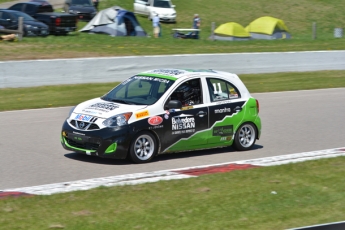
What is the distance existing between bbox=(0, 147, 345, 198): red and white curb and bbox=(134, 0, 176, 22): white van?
3153 cm

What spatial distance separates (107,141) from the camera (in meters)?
9.87

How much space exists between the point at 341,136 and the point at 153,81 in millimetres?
4902

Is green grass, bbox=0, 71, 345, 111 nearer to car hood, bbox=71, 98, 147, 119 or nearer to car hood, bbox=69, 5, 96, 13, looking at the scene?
car hood, bbox=71, 98, 147, 119

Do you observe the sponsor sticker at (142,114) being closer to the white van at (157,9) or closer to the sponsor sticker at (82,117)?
the sponsor sticker at (82,117)

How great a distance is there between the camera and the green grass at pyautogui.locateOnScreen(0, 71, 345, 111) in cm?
1741

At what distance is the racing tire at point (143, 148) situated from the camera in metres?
10.1

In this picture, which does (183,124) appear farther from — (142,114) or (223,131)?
(223,131)

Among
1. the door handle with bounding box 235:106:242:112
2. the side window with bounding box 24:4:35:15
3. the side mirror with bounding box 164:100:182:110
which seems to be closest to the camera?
the side mirror with bounding box 164:100:182:110

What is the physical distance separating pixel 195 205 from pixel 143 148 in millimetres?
3114

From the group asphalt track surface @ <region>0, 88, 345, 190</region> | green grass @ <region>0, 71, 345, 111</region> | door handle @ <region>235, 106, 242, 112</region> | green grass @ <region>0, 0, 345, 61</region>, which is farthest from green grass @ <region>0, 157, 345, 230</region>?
green grass @ <region>0, 0, 345, 61</region>

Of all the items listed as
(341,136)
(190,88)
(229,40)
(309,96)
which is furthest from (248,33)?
(190,88)

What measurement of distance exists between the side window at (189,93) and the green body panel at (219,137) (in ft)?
1.94

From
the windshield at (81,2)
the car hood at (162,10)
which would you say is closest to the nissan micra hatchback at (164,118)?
the windshield at (81,2)

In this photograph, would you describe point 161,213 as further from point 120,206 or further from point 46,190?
point 46,190
